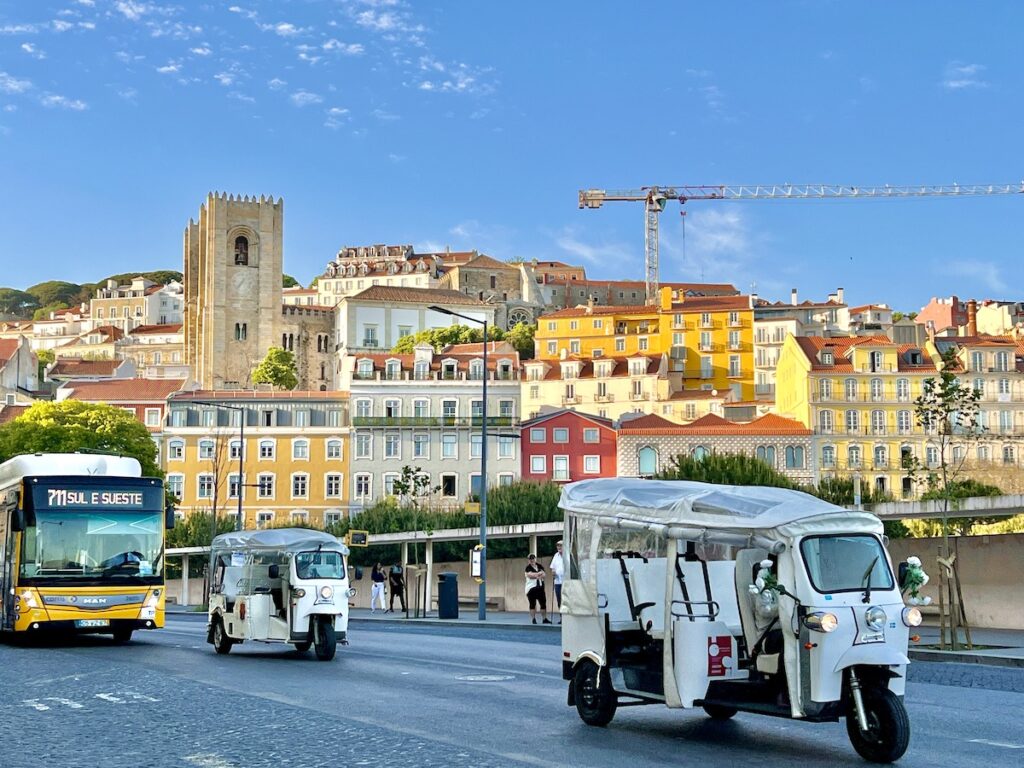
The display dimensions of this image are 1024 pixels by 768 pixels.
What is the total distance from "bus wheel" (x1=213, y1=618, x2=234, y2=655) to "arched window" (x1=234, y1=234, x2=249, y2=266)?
504 ft

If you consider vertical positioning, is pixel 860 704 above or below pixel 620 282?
below

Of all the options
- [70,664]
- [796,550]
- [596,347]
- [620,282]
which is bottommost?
[70,664]

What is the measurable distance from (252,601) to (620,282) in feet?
578

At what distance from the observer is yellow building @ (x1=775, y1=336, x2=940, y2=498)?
99.1 metres

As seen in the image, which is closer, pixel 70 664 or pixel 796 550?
pixel 796 550

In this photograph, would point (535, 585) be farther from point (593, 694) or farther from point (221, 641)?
point (593, 694)

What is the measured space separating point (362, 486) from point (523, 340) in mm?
69639

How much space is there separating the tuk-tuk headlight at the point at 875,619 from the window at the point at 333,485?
3559 inches

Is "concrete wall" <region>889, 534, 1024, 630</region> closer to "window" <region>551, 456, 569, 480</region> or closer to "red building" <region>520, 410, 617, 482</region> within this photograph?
"red building" <region>520, 410, 617, 482</region>

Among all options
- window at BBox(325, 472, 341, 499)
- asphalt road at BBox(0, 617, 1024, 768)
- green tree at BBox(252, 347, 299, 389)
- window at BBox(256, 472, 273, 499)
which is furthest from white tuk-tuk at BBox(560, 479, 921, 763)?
green tree at BBox(252, 347, 299, 389)

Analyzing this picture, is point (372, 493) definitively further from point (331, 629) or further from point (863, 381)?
point (331, 629)

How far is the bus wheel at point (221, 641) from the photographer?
78.3 feet

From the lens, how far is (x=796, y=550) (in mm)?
11312

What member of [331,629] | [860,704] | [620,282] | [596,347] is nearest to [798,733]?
[860,704]
